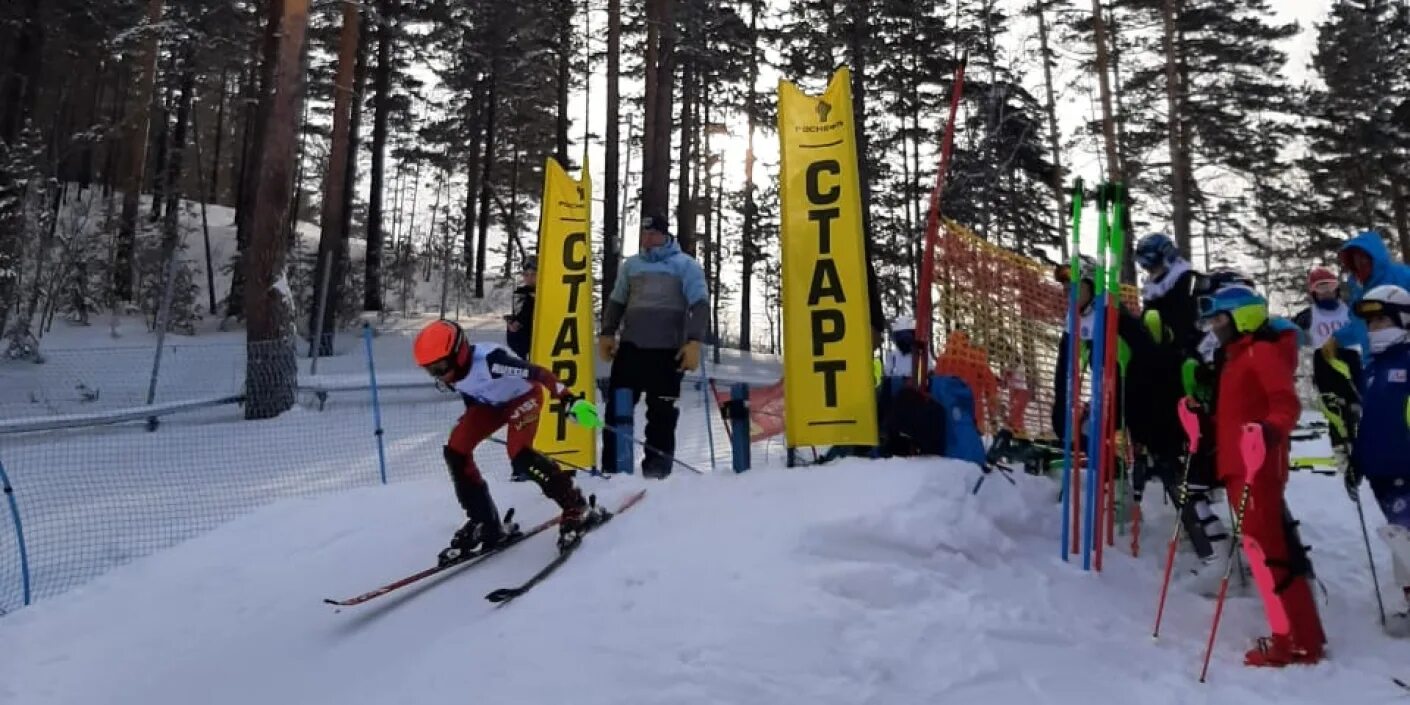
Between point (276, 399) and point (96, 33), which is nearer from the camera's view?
point (276, 399)

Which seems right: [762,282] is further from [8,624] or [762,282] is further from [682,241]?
[8,624]

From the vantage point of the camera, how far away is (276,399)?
454 inches

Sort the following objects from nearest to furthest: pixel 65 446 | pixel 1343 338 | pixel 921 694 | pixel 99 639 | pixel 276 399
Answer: pixel 921 694, pixel 99 639, pixel 1343 338, pixel 65 446, pixel 276 399

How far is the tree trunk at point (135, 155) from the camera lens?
20250 millimetres

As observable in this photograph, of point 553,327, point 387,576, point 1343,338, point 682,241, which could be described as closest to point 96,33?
point 682,241

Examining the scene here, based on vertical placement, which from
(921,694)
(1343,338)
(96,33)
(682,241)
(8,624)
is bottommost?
(8,624)

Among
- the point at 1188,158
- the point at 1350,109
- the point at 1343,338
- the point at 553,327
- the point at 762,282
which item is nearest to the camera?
the point at 1343,338

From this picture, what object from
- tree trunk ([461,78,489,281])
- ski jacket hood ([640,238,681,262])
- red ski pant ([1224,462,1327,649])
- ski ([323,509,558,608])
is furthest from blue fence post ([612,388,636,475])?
tree trunk ([461,78,489,281])

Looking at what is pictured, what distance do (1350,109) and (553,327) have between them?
27.3 m

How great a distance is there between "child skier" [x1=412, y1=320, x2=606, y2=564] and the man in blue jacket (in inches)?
49.3

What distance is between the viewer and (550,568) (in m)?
4.37

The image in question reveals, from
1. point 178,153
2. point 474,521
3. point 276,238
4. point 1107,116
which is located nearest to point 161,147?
point 178,153

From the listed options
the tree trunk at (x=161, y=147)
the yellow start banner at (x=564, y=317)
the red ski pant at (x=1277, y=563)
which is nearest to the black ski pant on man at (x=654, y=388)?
the yellow start banner at (x=564, y=317)

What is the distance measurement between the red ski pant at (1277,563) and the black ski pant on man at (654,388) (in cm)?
370
